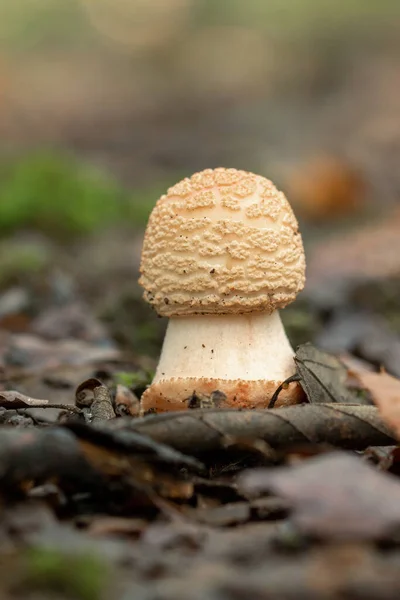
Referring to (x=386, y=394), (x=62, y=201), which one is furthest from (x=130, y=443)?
(x=62, y=201)

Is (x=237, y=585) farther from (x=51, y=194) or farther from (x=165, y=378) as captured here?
(x=51, y=194)

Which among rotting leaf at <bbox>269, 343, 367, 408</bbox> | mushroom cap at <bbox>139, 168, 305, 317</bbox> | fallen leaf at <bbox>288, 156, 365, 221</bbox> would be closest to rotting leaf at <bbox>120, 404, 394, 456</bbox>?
rotting leaf at <bbox>269, 343, 367, 408</bbox>

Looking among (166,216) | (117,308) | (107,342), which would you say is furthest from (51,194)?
(166,216)

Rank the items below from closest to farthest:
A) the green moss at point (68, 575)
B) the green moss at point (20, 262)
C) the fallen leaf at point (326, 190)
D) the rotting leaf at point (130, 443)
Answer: the green moss at point (68, 575), the rotting leaf at point (130, 443), the green moss at point (20, 262), the fallen leaf at point (326, 190)

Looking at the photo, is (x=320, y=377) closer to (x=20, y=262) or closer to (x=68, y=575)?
(x=68, y=575)

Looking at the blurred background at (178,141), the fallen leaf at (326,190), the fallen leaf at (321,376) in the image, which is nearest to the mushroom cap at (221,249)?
the fallen leaf at (321,376)

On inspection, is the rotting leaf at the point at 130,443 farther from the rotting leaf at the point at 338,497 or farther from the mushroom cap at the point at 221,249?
the mushroom cap at the point at 221,249
